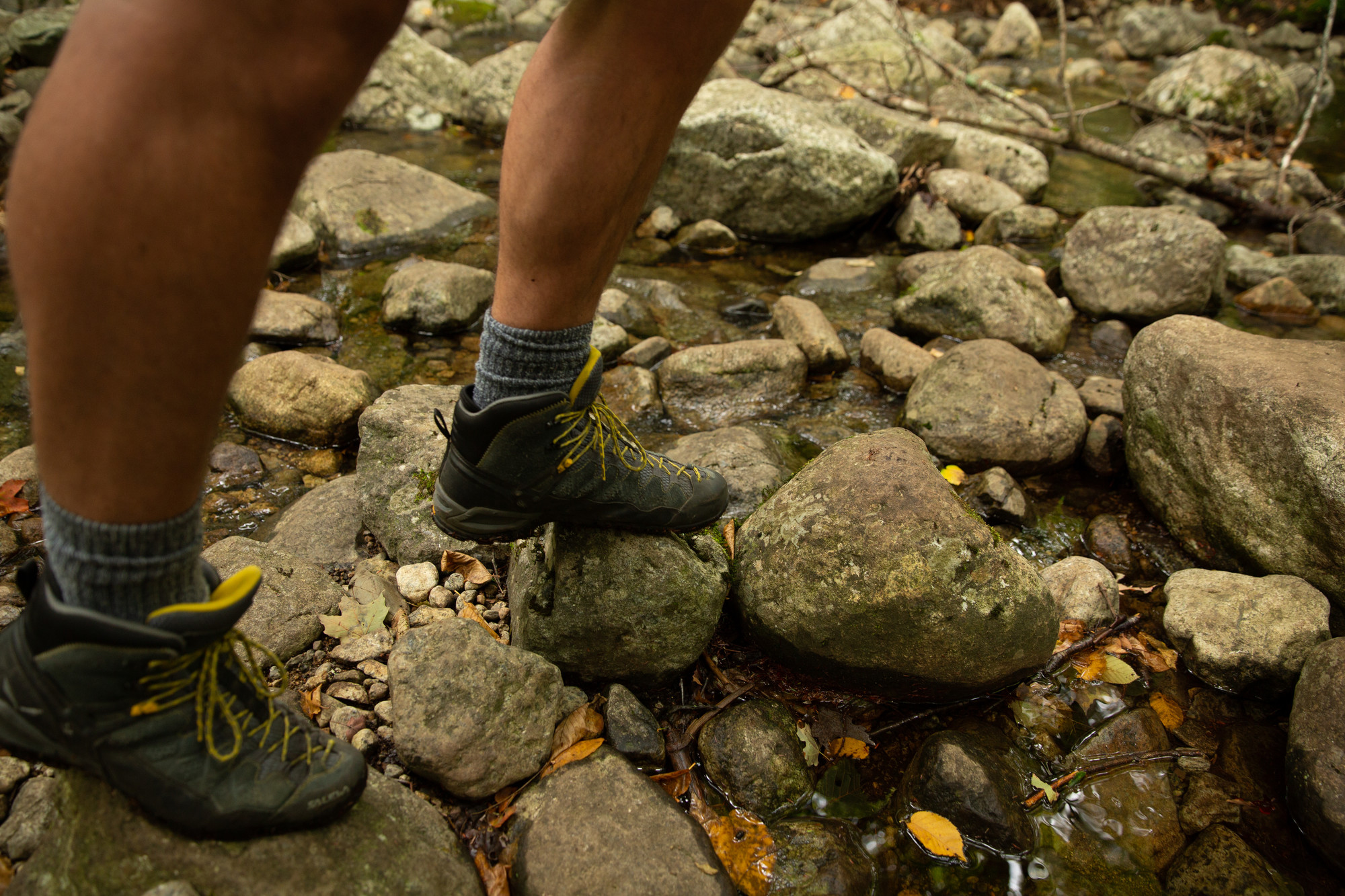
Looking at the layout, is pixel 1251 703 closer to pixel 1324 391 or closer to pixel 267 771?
pixel 1324 391

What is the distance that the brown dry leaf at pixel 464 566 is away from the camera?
259 cm

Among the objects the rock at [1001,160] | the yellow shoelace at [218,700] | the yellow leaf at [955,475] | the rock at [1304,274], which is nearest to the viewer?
the yellow shoelace at [218,700]

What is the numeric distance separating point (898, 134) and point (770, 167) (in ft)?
4.72

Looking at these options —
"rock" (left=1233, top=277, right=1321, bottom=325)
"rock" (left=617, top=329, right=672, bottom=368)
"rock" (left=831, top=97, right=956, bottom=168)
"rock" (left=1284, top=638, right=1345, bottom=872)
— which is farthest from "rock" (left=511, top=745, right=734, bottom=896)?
"rock" (left=831, top=97, right=956, bottom=168)

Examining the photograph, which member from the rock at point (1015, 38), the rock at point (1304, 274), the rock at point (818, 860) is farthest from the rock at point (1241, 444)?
the rock at point (1015, 38)

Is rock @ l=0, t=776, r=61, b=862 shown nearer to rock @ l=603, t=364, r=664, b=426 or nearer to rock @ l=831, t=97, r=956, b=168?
rock @ l=603, t=364, r=664, b=426

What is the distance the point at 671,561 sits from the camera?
2.14 meters

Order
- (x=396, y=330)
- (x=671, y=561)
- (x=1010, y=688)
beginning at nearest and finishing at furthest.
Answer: (x=671, y=561) → (x=1010, y=688) → (x=396, y=330)

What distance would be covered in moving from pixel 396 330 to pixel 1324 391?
4.23 m

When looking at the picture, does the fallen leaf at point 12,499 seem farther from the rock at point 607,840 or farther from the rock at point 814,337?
the rock at point 814,337

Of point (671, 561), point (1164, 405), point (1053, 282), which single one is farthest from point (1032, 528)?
point (1053, 282)

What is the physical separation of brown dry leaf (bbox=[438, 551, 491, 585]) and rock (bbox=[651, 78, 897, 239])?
387 cm

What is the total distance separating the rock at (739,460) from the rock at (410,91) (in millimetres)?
6009

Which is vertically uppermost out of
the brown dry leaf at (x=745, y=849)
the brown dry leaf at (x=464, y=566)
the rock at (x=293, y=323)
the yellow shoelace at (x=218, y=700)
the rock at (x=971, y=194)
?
the yellow shoelace at (x=218, y=700)
